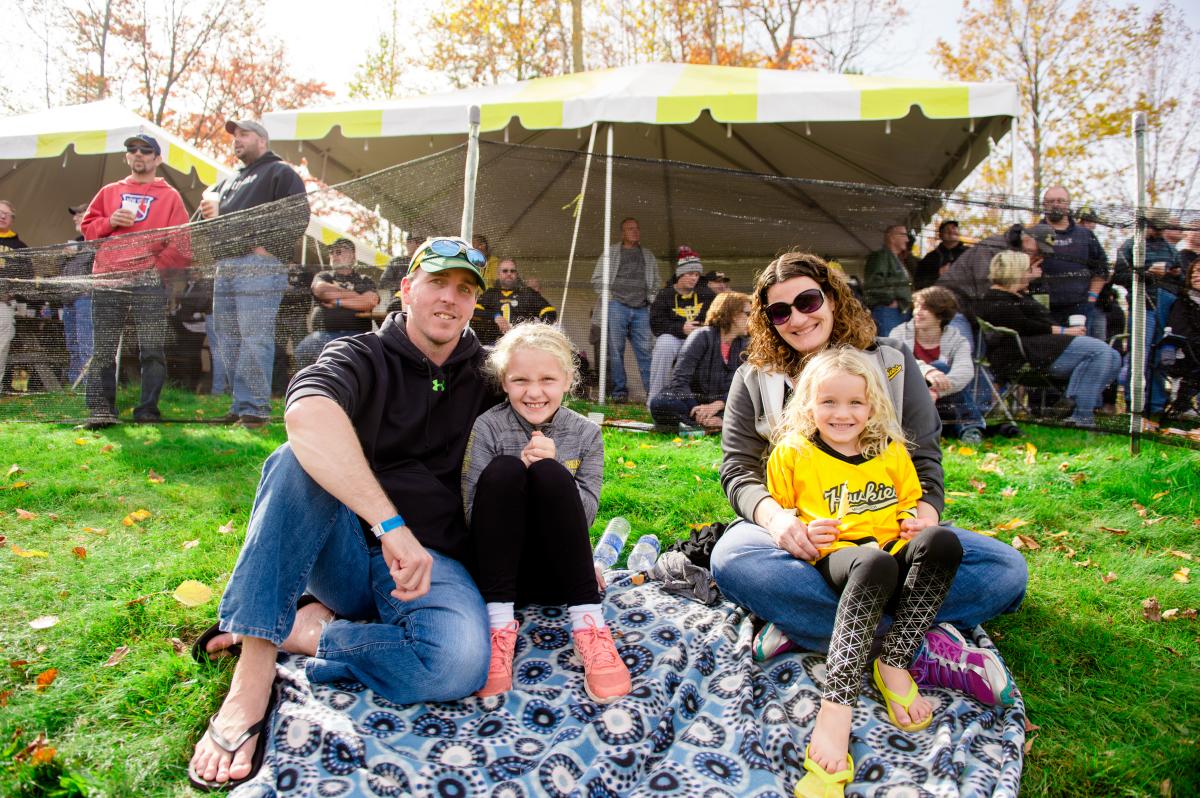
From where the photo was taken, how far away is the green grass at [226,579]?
→ 2.03 meters

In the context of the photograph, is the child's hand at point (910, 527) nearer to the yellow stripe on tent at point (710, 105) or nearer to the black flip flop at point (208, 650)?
the black flip flop at point (208, 650)

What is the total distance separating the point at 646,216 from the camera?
20.6 ft

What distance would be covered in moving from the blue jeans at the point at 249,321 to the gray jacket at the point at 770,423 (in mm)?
3767

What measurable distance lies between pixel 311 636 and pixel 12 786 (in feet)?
2.49

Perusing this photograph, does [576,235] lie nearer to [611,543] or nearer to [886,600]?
[611,543]

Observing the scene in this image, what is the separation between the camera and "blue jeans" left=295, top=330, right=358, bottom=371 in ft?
17.4

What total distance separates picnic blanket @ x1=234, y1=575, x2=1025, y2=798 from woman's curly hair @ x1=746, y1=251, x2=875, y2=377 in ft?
3.51

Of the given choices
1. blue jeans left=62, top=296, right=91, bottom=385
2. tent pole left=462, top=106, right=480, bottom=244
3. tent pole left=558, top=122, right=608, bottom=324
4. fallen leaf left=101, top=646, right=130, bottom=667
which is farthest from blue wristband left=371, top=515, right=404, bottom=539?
blue jeans left=62, top=296, right=91, bottom=385

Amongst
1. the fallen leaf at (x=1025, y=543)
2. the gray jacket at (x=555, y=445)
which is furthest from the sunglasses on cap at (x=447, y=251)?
the fallen leaf at (x=1025, y=543)

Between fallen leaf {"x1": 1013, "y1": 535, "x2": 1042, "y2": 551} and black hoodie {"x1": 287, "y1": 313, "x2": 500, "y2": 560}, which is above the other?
black hoodie {"x1": 287, "y1": 313, "x2": 500, "y2": 560}

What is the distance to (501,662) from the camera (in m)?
2.26

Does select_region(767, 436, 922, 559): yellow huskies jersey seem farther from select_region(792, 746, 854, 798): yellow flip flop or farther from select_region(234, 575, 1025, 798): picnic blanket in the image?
select_region(792, 746, 854, 798): yellow flip flop

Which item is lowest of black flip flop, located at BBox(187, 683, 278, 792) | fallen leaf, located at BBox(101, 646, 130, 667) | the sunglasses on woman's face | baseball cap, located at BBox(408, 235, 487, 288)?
black flip flop, located at BBox(187, 683, 278, 792)

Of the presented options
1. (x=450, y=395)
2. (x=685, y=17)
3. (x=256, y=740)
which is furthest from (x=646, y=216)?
(x=685, y=17)
